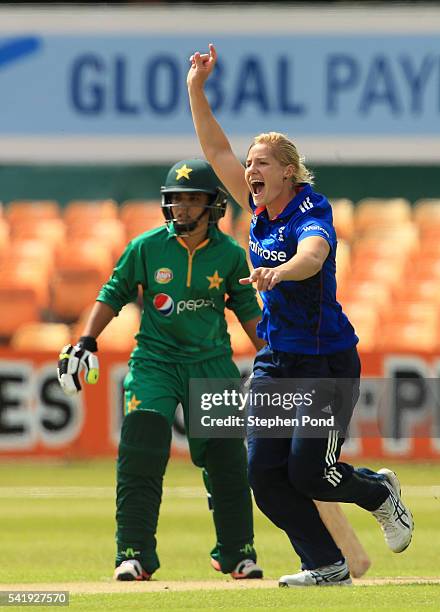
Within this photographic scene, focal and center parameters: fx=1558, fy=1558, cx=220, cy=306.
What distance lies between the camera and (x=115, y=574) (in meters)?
7.53

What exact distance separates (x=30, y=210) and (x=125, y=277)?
10.3 m

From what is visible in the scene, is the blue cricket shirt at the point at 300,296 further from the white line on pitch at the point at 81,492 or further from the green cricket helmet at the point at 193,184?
the white line on pitch at the point at 81,492

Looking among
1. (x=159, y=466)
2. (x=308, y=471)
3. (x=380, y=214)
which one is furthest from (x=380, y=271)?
(x=308, y=471)

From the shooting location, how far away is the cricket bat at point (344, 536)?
7488 mm

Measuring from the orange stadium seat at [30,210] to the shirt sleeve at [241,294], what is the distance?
1009cm

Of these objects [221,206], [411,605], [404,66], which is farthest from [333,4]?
[411,605]

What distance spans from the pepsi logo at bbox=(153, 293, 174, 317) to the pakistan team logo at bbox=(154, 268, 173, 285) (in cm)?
7

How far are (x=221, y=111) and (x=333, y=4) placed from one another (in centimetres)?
176

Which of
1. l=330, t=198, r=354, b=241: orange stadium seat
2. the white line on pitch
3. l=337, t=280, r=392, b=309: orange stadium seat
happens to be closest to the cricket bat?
the white line on pitch

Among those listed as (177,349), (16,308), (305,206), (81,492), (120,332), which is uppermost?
(305,206)

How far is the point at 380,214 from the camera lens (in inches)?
706

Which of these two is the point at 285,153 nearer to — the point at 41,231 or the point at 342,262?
the point at 342,262

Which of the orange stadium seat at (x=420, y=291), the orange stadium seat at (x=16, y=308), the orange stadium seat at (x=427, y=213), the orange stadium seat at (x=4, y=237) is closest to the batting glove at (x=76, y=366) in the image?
the orange stadium seat at (x=16, y=308)

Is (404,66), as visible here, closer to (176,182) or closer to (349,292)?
(349,292)
